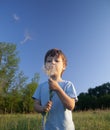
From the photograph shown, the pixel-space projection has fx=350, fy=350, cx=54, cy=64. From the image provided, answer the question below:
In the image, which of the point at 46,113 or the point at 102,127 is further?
the point at 102,127

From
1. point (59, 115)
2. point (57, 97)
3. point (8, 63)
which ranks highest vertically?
point (8, 63)

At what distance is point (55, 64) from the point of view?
2098mm

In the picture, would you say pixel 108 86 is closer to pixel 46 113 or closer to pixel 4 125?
pixel 4 125

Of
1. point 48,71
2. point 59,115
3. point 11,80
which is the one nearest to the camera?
point 48,71

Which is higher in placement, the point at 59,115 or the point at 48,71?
the point at 48,71

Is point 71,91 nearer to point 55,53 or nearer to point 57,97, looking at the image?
point 57,97

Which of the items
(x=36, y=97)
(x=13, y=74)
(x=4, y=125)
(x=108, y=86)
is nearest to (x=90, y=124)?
(x=4, y=125)

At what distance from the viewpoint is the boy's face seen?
6.63 ft

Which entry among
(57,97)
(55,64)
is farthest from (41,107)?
(55,64)

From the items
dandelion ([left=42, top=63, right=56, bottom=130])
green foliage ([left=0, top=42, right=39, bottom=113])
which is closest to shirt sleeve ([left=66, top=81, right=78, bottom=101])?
dandelion ([left=42, top=63, right=56, bottom=130])

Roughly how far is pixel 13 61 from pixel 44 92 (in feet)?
85.4

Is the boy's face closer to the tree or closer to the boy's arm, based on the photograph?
the boy's arm

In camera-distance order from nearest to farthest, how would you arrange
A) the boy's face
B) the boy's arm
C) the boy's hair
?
the boy's arm
the boy's face
the boy's hair

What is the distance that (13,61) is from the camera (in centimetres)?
2797
